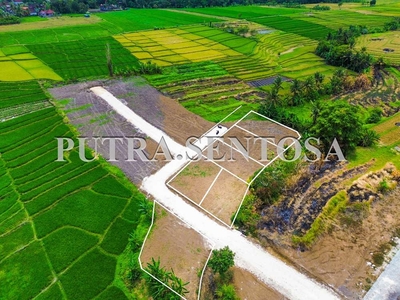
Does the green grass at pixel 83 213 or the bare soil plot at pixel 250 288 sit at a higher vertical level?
the bare soil plot at pixel 250 288

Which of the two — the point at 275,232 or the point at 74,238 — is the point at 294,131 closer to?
the point at 275,232

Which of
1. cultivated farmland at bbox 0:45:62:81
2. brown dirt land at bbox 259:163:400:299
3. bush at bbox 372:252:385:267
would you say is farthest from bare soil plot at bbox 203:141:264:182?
cultivated farmland at bbox 0:45:62:81

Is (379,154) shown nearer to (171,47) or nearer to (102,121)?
(102,121)

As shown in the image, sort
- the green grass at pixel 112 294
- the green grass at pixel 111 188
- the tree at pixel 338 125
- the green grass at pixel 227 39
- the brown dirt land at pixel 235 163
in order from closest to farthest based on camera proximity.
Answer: the green grass at pixel 112 294
the green grass at pixel 111 188
the brown dirt land at pixel 235 163
the tree at pixel 338 125
the green grass at pixel 227 39

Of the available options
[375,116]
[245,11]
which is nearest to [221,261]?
[375,116]

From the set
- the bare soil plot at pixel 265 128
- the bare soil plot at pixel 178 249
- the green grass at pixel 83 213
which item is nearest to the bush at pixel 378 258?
the bare soil plot at pixel 178 249

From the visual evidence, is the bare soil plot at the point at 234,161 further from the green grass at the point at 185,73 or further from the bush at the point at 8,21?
the bush at the point at 8,21

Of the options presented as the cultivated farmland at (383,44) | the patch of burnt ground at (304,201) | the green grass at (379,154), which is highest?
the cultivated farmland at (383,44)

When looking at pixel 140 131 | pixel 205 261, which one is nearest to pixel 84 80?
pixel 140 131
